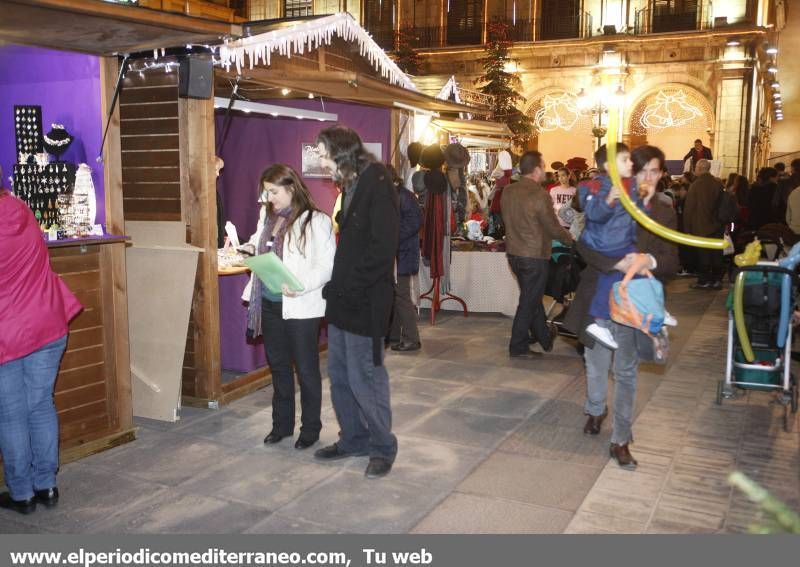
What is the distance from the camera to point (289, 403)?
4754mm

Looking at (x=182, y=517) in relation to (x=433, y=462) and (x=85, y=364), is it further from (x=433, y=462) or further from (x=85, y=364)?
(x=433, y=462)

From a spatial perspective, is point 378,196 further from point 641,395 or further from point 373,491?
point 641,395

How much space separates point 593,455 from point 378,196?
203 centimetres

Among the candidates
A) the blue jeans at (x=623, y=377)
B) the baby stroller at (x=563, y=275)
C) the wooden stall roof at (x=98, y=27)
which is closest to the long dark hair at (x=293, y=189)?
the wooden stall roof at (x=98, y=27)

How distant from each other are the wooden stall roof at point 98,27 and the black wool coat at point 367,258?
4.43 feet


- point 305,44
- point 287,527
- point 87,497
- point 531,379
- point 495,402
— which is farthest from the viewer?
point 305,44

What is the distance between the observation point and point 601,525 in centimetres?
361

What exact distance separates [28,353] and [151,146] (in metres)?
2.08

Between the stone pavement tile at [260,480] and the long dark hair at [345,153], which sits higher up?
the long dark hair at [345,153]

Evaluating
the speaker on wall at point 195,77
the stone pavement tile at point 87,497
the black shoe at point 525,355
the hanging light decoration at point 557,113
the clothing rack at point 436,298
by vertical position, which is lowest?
the stone pavement tile at point 87,497

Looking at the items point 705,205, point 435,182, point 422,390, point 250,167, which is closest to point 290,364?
point 422,390

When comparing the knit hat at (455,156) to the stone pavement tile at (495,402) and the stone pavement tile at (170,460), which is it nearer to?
the stone pavement tile at (495,402)

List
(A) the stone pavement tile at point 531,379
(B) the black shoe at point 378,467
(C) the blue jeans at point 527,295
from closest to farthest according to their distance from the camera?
1. (B) the black shoe at point 378,467
2. (A) the stone pavement tile at point 531,379
3. (C) the blue jeans at point 527,295

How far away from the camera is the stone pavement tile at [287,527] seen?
3.54m
